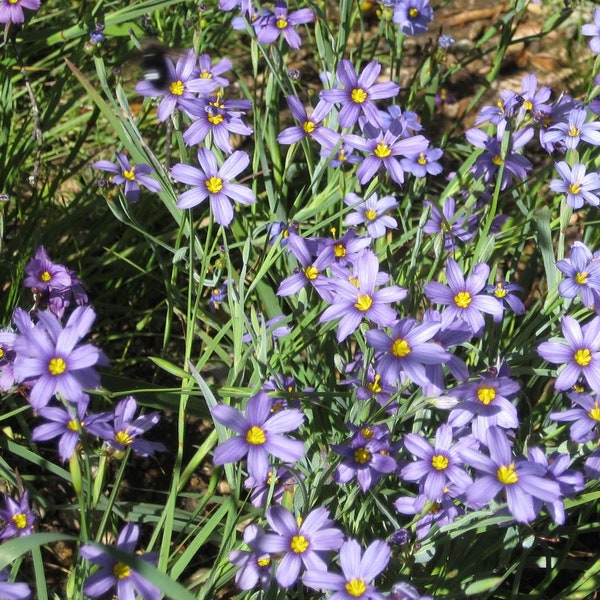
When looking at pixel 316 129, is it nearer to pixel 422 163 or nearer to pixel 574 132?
pixel 422 163

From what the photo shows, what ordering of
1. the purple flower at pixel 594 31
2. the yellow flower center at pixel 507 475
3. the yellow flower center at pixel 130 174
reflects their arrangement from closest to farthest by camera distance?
the yellow flower center at pixel 507 475
the yellow flower center at pixel 130 174
the purple flower at pixel 594 31

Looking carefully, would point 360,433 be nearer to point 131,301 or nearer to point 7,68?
point 131,301

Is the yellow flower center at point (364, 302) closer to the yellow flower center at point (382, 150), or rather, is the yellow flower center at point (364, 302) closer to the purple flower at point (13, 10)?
the yellow flower center at point (382, 150)

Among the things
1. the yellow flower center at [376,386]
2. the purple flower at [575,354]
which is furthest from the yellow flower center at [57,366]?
the purple flower at [575,354]

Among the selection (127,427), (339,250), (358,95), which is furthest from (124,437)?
(358,95)

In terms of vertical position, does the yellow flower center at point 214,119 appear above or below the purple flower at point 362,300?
above

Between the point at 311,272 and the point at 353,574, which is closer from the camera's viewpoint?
the point at 353,574
